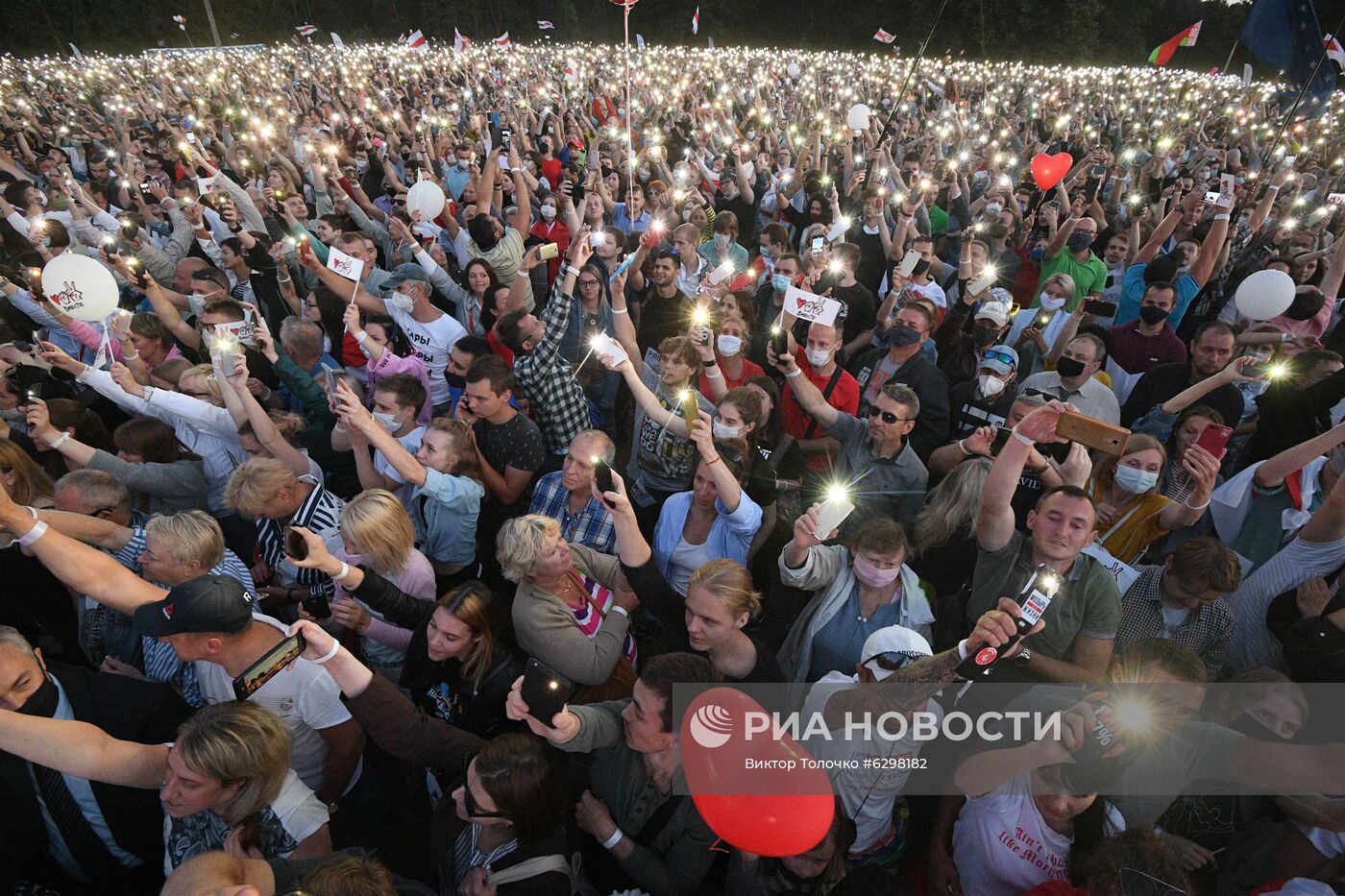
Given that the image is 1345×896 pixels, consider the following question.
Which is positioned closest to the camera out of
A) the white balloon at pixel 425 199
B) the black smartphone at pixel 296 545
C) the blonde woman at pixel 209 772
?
the blonde woman at pixel 209 772

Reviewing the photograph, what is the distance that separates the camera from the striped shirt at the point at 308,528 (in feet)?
10.4

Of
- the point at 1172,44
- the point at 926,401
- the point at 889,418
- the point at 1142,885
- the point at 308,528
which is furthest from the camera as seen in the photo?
the point at 1172,44

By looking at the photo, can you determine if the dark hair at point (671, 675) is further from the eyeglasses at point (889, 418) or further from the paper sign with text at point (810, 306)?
the paper sign with text at point (810, 306)

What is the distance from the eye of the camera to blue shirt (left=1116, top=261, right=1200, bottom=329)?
235 inches

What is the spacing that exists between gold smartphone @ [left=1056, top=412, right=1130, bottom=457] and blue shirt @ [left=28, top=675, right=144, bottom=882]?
3645 millimetres

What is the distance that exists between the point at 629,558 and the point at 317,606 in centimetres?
153

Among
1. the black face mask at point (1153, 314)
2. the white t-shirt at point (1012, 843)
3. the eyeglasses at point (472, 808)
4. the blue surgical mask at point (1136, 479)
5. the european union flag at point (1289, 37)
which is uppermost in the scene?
the european union flag at point (1289, 37)

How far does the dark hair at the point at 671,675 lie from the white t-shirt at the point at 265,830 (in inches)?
44.8

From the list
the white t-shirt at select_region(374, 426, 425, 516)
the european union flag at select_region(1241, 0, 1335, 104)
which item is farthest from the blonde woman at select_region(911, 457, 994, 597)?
the european union flag at select_region(1241, 0, 1335, 104)

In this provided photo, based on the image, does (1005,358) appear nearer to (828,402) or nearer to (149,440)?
(828,402)

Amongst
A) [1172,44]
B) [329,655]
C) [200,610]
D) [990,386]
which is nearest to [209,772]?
[329,655]

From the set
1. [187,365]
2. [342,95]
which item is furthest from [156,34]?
[187,365]

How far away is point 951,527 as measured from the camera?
3.40m

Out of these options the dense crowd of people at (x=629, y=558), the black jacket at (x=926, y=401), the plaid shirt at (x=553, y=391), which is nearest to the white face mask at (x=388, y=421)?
the dense crowd of people at (x=629, y=558)
